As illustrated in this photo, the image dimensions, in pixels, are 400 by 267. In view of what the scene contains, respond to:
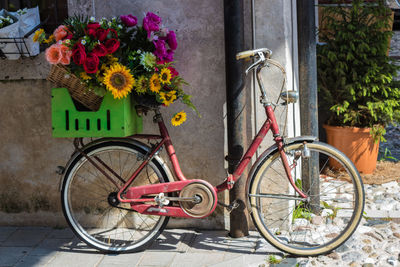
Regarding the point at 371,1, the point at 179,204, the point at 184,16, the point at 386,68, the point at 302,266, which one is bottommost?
the point at 302,266

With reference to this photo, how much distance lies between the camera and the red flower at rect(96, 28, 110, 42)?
151 inches

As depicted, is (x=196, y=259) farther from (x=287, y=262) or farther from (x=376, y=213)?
(x=376, y=213)

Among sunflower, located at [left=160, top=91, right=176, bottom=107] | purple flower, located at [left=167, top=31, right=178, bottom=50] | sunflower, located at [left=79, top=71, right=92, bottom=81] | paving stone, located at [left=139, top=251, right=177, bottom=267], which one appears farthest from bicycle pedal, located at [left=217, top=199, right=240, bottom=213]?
sunflower, located at [left=79, top=71, right=92, bottom=81]

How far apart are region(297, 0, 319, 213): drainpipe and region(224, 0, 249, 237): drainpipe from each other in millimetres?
803

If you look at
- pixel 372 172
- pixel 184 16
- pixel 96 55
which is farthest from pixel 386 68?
pixel 96 55

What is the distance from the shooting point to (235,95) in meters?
4.25

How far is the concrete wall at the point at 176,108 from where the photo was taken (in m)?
4.38

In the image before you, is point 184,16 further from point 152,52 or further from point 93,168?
point 93,168

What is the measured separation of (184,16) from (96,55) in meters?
0.96

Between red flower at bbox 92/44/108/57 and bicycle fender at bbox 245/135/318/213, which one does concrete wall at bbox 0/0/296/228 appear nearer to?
bicycle fender at bbox 245/135/318/213

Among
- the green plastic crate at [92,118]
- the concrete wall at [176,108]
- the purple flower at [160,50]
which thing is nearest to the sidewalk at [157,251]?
the concrete wall at [176,108]

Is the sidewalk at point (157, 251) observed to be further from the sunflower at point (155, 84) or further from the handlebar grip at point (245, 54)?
the handlebar grip at point (245, 54)

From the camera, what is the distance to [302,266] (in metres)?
3.86

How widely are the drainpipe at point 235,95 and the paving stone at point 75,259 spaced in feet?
3.64
